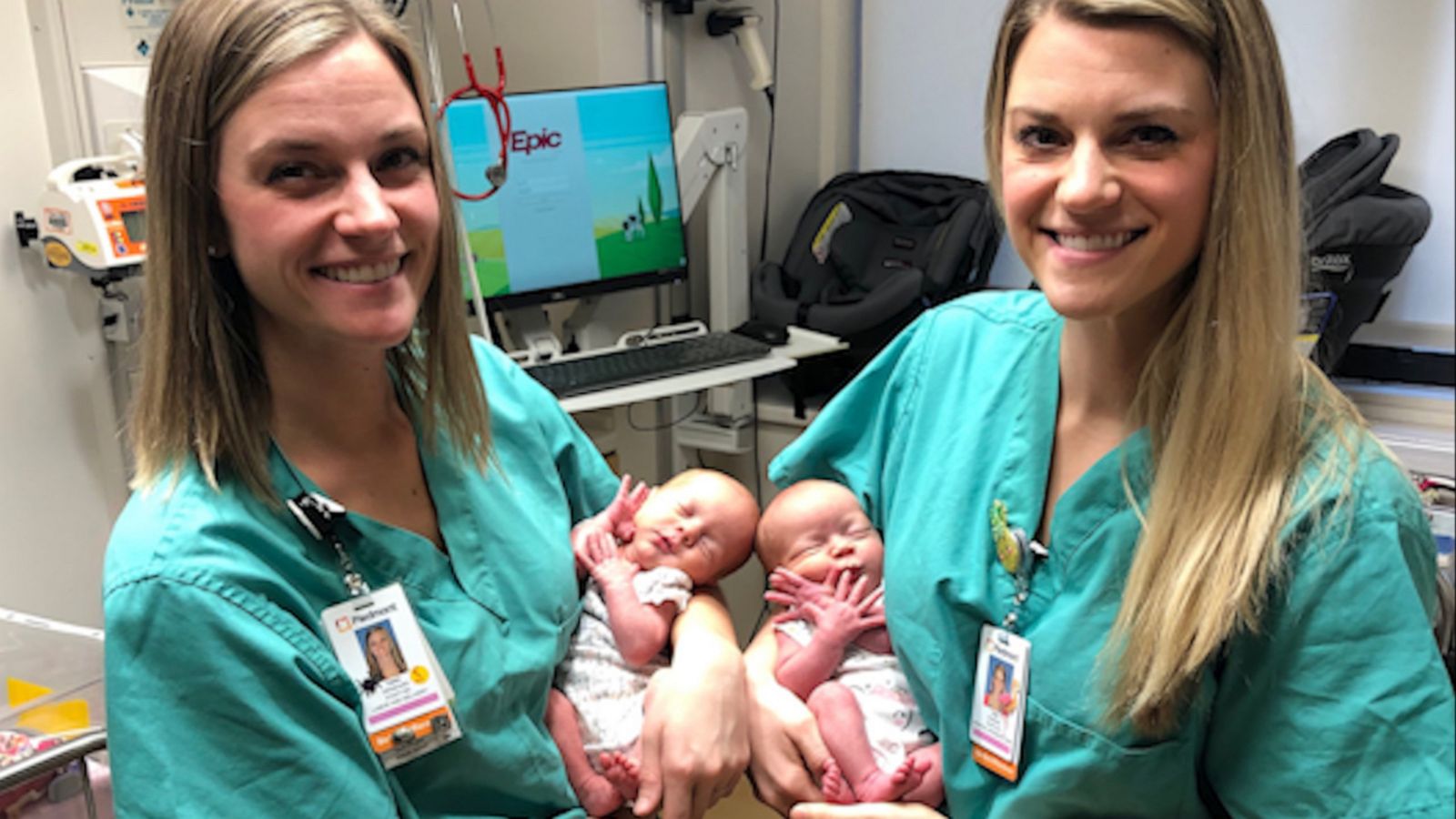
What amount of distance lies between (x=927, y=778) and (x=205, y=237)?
926mm

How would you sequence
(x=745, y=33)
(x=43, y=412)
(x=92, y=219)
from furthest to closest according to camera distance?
(x=745, y=33) → (x=43, y=412) → (x=92, y=219)

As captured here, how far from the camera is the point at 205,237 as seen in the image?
3.39 ft

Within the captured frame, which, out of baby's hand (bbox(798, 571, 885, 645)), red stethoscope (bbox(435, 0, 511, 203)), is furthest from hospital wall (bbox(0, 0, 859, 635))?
baby's hand (bbox(798, 571, 885, 645))

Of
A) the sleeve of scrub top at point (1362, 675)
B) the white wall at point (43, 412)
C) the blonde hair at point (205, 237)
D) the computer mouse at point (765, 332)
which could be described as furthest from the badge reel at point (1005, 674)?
the white wall at point (43, 412)

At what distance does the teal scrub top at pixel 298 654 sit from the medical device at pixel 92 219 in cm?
102

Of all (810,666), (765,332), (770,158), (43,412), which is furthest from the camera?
(770,158)

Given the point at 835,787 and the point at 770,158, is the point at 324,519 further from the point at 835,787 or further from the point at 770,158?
the point at 770,158

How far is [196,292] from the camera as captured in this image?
1.03 meters

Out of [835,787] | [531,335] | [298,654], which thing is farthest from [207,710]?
[531,335]

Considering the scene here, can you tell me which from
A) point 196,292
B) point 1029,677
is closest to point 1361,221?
point 1029,677

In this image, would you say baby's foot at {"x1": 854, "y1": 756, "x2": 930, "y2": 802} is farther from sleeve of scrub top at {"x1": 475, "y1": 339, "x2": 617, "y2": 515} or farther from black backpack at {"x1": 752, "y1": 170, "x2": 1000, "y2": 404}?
black backpack at {"x1": 752, "y1": 170, "x2": 1000, "y2": 404}

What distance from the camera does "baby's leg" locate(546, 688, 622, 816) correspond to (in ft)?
4.32

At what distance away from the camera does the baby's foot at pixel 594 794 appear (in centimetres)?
132

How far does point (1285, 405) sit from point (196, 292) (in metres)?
0.97
